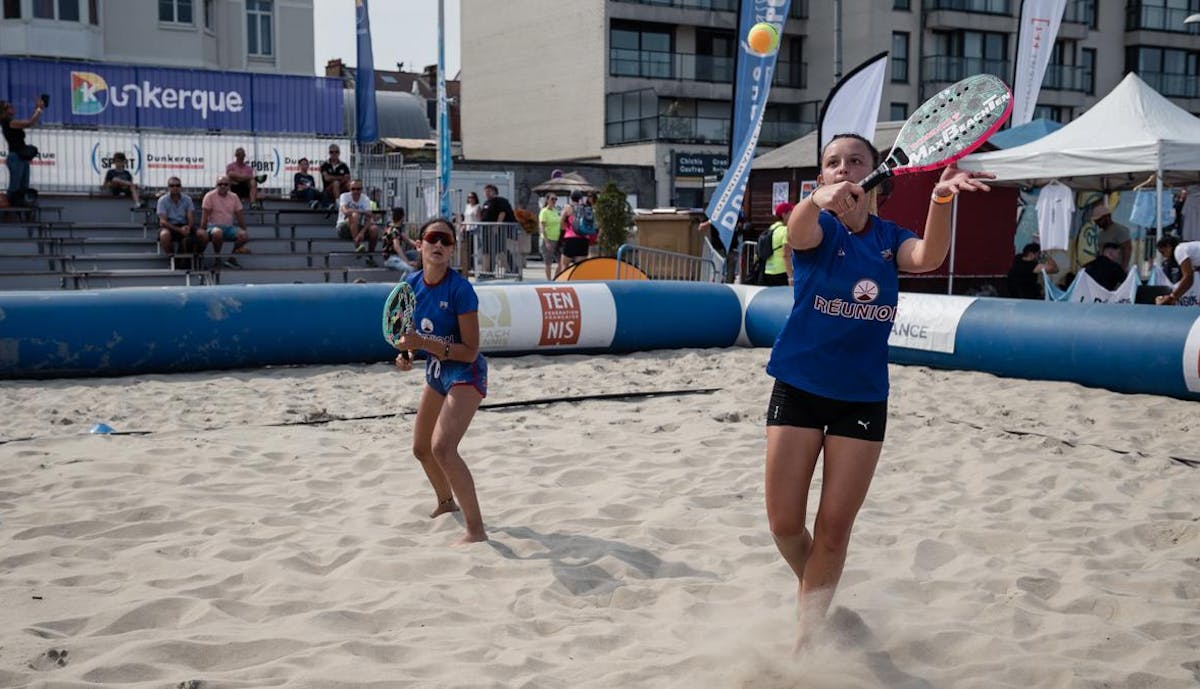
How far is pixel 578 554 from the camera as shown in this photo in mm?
4664

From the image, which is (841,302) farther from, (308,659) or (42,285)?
(42,285)

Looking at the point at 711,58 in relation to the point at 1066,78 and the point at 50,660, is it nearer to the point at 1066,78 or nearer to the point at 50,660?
the point at 1066,78

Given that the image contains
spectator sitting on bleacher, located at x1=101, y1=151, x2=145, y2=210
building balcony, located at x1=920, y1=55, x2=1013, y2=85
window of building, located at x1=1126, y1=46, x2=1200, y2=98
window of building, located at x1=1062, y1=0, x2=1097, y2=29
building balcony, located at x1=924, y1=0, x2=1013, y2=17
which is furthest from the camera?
window of building, located at x1=1126, y1=46, x2=1200, y2=98

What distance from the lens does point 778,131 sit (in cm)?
4266

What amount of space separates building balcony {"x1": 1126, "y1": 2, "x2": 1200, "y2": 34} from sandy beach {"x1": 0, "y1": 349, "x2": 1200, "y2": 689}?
154ft

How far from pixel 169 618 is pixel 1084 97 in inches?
1973

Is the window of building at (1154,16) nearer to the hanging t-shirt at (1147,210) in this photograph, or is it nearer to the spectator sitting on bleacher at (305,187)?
the hanging t-shirt at (1147,210)

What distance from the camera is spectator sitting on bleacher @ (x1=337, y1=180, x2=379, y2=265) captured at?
1725 centimetres

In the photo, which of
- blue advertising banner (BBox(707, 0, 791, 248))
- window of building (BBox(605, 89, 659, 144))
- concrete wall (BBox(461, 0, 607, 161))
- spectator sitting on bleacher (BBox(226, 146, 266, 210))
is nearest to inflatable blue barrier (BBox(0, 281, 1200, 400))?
blue advertising banner (BBox(707, 0, 791, 248))

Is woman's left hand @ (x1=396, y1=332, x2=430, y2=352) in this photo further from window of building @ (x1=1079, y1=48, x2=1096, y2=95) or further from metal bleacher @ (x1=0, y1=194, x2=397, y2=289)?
window of building @ (x1=1079, y1=48, x2=1096, y2=95)

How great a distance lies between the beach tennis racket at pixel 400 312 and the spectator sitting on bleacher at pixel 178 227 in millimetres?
11584

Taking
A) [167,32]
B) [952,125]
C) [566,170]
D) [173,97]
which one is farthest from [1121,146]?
[167,32]

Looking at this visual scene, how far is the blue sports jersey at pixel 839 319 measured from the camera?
3.32 m

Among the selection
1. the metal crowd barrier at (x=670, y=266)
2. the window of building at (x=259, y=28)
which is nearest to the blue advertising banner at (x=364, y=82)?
the metal crowd barrier at (x=670, y=266)
